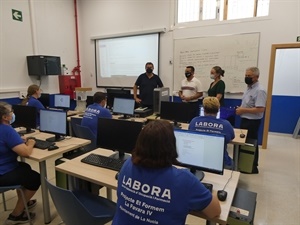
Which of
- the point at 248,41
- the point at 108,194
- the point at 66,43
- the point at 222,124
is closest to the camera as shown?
the point at 222,124

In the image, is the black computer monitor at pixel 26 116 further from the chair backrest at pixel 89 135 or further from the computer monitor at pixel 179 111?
the computer monitor at pixel 179 111

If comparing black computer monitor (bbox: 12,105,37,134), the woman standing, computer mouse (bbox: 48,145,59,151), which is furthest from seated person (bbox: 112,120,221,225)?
the woman standing

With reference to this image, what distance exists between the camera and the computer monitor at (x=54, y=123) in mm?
2591

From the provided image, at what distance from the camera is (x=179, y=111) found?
3494mm

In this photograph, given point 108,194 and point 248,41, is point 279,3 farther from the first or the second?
point 108,194

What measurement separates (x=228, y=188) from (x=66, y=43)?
603 centimetres

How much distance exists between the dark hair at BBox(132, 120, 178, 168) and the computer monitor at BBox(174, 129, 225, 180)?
0.50m

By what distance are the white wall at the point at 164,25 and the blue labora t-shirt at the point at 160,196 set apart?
4.06 m

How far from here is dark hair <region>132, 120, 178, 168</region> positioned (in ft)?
3.63

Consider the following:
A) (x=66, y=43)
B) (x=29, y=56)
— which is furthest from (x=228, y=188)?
(x=66, y=43)

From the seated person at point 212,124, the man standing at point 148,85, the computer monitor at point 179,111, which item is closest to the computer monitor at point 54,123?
the seated person at point 212,124

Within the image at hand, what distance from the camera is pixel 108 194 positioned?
2.45m

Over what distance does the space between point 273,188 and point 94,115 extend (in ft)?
8.62

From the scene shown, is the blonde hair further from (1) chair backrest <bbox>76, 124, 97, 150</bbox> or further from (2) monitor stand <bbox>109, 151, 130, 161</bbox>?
(1) chair backrest <bbox>76, 124, 97, 150</bbox>
